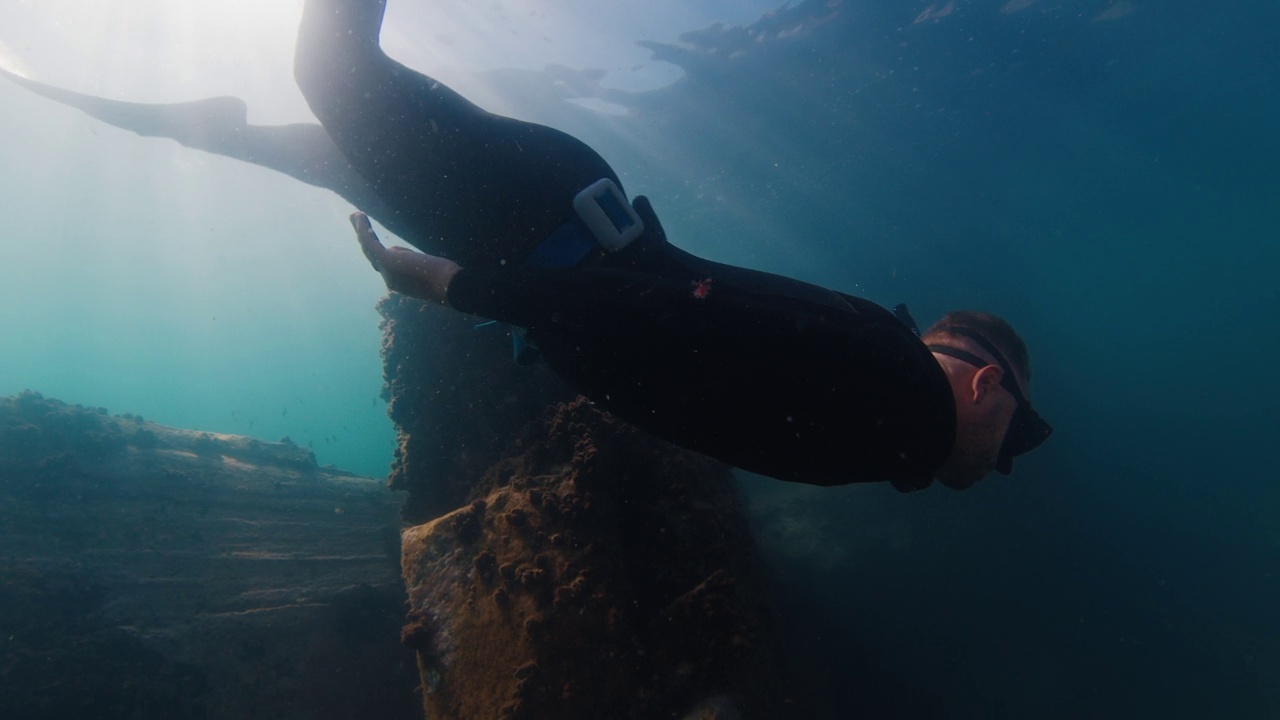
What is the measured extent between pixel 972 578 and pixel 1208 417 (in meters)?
38.9

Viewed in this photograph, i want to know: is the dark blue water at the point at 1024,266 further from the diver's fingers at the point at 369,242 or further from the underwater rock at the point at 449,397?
the diver's fingers at the point at 369,242

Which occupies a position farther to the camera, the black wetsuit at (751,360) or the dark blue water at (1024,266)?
the dark blue water at (1024,266)

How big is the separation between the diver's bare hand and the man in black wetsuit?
1 cm

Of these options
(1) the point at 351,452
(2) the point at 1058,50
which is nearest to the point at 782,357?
(2) the point at 1058,50

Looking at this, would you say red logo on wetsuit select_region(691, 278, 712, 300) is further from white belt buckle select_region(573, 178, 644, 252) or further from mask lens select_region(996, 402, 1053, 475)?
mask lens select_region(996, 402, 1053, 475)

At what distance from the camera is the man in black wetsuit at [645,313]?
160cm

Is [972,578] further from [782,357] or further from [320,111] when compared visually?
[320,111]

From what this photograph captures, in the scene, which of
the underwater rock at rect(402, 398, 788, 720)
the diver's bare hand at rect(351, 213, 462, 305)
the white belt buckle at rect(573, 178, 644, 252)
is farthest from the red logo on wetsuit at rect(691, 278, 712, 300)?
the underwater rock at rect(402, 398, 788, 720)

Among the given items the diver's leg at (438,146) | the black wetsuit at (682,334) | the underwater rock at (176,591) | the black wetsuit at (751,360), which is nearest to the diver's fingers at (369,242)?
the diver's leg at (438,146)

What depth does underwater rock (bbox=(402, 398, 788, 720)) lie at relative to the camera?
308 cm

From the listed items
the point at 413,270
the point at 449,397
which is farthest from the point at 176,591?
the point at 413,270

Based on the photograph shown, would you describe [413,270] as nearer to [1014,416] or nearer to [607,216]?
[607,216]

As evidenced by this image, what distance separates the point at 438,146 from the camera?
225 centimetres

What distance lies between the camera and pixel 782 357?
1.58 metres
